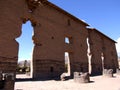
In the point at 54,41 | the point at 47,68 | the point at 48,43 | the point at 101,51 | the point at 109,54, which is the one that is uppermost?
the point at 54,41

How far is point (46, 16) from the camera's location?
1875 centimetres

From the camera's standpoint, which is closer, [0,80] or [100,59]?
[0,80]

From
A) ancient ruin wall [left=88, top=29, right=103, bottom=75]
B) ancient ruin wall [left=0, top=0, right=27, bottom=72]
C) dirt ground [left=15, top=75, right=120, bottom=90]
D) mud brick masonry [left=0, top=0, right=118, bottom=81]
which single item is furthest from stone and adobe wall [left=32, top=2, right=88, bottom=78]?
dirt ground [left=15, top=75, right=120, bottom=90]

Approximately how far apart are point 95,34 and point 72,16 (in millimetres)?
8189

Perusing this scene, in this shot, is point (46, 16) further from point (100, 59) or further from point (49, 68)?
point (100, 59)

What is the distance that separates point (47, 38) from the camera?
59.4 feet

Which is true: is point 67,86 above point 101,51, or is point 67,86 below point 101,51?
below

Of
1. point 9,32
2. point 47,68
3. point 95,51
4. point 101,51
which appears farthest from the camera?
point 101,51

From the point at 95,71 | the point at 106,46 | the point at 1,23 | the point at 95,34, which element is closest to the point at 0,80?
the point at 1,23

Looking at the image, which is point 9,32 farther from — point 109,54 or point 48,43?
point 109,54

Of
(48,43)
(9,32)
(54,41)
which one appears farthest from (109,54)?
(9,32)

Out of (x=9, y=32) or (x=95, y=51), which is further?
(x=95, y=51)

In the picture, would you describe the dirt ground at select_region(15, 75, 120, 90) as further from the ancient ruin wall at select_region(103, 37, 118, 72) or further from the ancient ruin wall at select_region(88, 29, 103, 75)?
the ancient ruin wall at select_region(103, 37, 118, 72)

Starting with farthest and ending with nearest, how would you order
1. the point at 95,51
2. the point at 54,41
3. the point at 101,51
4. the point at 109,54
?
1. the point at 109,54
2. the point at 101,51
3. the point at 95,51
4. the point at 54,41
